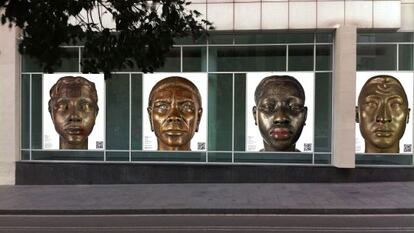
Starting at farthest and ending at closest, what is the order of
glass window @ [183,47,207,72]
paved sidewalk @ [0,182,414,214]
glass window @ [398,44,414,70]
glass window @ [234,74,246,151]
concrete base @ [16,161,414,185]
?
glass window @ [183,47,207,72] → glass window @ [234,74,246,151] → glass window @ [398,44,414,70] → concrete base @ [16,161,414,185] → paved sidewalk @ [0,182,414,214]

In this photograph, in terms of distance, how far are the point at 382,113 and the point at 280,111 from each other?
3012 millimetres

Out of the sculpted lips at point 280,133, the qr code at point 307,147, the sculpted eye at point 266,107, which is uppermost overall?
the sculpted eye at point 266,107

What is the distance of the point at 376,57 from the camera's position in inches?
664

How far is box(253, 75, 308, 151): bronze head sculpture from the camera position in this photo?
16938 millimetres

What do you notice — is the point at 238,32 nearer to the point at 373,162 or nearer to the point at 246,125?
the point at 246,125

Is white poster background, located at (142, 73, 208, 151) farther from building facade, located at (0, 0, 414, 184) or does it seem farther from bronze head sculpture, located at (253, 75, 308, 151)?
bronze head sculpture, located at (253, 75, 308, 151)

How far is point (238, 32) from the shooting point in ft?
56.1

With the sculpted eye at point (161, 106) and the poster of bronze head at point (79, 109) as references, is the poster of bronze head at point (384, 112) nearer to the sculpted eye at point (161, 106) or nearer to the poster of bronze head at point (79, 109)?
the sculpted eye at point (161, 106)

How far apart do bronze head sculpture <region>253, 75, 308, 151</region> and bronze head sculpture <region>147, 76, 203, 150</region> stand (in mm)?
1875

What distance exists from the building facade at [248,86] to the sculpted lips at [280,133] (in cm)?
39

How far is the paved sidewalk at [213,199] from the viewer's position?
12.5 metres

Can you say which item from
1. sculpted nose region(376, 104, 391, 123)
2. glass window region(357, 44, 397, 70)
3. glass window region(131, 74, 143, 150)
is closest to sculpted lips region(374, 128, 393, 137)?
sculpted nose region(376, 104, 391, 123)

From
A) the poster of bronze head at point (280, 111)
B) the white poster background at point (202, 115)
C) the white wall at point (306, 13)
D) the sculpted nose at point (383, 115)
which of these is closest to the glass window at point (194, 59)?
the white poster background at point (202, 115)
